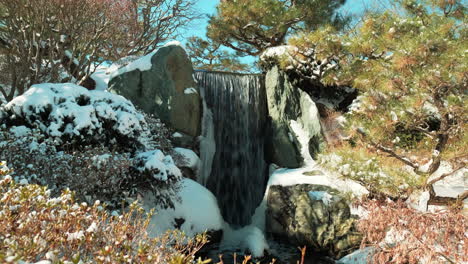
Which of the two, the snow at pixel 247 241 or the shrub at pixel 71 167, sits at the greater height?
the shrub at pixel 71 167

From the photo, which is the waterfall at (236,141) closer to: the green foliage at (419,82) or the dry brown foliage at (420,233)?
the green foliage at (419,82)

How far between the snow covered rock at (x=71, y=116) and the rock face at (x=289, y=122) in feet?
14.7

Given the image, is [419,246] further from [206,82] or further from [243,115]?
[206,82]

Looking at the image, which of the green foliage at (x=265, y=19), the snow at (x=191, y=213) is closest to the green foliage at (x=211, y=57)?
the green foliage at (x=265, y=19)

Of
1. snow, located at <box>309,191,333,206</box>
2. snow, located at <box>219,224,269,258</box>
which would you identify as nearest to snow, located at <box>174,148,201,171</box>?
snow, located at <box>219,224,269,258</box>

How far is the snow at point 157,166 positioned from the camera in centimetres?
560

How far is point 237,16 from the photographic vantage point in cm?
1276

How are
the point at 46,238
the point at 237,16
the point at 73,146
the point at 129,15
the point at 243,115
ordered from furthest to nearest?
the point at 237,16
the point at 129,15
the point at 243,115
the point at 73,146
the point at 46,238

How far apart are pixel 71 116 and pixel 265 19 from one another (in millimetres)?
9024

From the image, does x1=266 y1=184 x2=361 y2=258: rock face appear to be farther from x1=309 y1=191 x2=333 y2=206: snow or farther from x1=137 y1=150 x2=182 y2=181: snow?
x1=137 y1=150 x2=182 y2=181: snow

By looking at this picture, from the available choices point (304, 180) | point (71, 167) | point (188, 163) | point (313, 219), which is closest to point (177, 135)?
point (188, 163)

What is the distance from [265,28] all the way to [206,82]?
4.26 meters

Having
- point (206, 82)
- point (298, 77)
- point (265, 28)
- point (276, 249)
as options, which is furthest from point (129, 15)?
point (276, 249)

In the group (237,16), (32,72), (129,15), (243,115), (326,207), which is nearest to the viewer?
(326,207)
